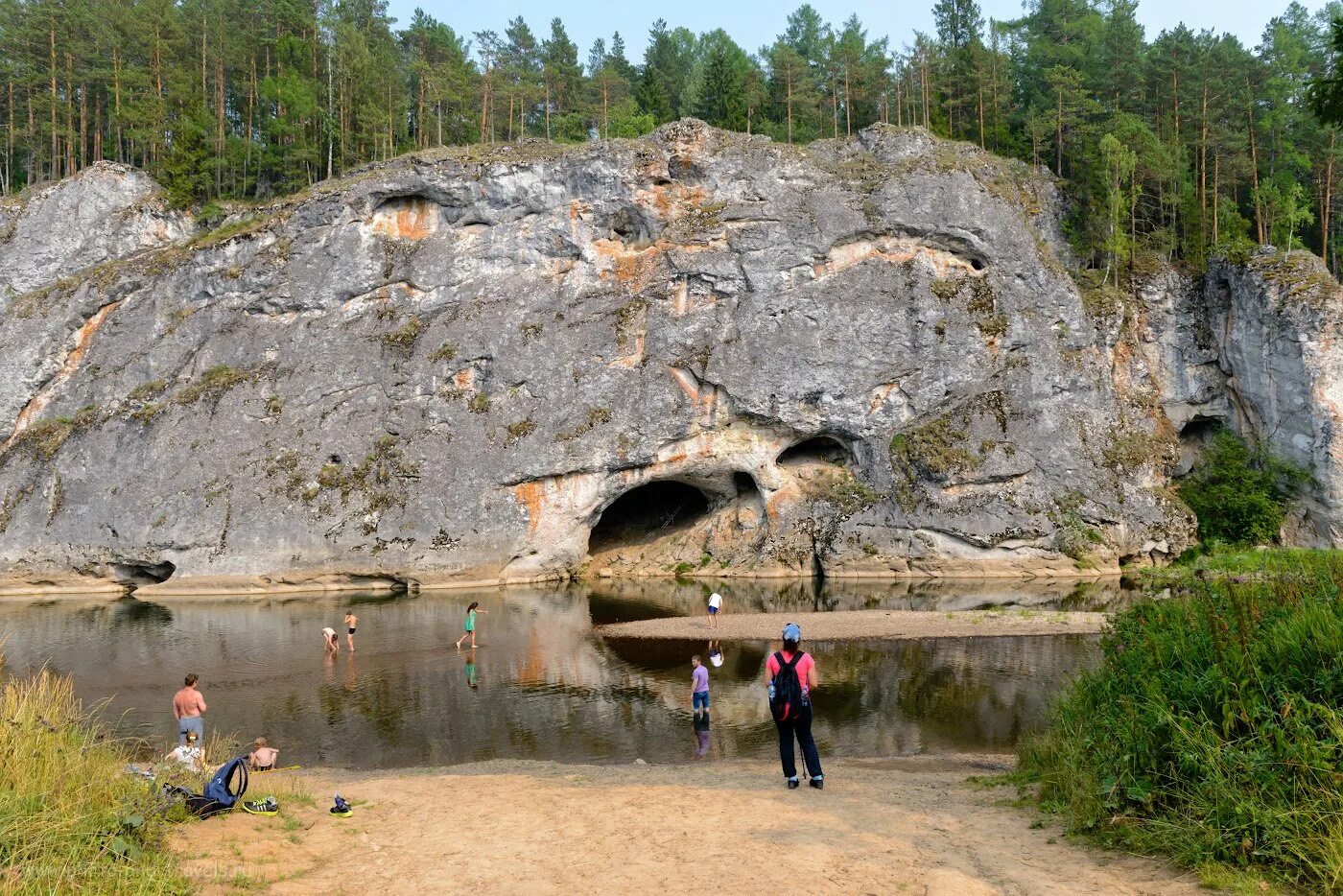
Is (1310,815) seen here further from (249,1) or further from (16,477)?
(249,1)

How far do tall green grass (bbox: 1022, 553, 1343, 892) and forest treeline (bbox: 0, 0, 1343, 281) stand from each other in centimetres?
3783

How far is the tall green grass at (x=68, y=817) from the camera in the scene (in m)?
4.91

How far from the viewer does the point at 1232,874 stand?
5234 mm

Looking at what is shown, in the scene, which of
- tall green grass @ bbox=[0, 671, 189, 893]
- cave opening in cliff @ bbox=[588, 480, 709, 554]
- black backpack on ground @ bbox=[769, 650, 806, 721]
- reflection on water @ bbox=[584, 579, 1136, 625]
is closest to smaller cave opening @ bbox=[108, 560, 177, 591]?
reflection on water @ bbox=[584, 579, 1136, 625]

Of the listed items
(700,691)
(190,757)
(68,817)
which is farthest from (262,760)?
(68,817)

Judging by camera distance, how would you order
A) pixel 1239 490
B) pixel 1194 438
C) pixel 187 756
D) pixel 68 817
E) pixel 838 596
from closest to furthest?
pixel 68 817, pixel 187 756, pixel 838 596, pixel 1239 490, pixel 1194 438

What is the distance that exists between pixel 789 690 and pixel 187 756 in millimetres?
7961

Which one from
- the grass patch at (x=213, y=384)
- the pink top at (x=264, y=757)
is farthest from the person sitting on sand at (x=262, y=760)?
the grass patch at (x=213, y=384)

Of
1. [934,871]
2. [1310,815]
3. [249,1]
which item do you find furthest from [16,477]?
[1310,815]

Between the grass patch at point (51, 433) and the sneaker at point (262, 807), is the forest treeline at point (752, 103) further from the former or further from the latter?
the sneaker at point (262, 807)

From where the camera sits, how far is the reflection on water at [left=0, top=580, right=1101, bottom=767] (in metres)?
13.9

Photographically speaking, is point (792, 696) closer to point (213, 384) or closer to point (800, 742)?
point (800, 742)

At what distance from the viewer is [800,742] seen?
8.81 meters

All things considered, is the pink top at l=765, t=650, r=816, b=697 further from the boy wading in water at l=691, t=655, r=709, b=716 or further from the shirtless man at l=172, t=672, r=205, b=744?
the shirtless man at l=172, t=672, r=205, b=744
